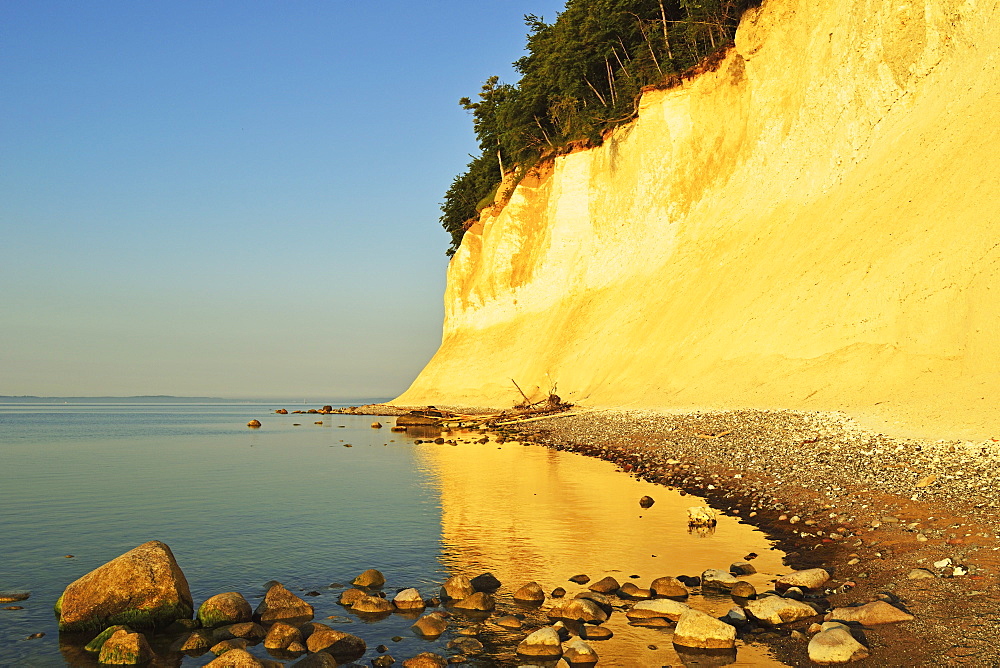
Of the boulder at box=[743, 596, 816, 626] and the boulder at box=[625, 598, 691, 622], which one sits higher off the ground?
the boulder at box=[743, 596, 816, 626]

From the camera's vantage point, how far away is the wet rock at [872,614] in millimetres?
6762

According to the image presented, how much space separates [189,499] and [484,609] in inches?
450

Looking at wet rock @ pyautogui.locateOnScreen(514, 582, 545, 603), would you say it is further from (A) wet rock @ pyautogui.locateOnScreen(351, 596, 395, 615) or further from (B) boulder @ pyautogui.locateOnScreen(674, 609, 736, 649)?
(B) boulder @ pyautogui.locateOnScreen(674, 609, 736, 649)

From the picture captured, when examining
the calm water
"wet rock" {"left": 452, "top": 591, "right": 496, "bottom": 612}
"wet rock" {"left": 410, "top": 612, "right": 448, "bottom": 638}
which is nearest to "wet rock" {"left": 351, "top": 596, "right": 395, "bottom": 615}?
the calm water

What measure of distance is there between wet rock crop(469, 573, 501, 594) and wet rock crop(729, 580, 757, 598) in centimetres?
286

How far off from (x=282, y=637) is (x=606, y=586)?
3794 millimetres

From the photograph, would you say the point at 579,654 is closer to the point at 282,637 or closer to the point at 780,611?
the point at 780,611

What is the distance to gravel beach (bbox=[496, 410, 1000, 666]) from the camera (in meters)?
6.55

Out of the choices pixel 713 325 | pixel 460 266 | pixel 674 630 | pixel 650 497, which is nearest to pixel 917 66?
pixel 713 325

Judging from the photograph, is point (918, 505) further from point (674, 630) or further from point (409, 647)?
point (409, 647)

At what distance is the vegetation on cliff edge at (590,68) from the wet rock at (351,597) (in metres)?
34.8

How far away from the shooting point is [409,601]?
27.9 ft

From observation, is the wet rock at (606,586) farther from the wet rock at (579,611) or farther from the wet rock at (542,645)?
the wet rock at (542,645)

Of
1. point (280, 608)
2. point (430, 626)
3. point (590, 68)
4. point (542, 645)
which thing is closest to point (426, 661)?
point (430, 626)
